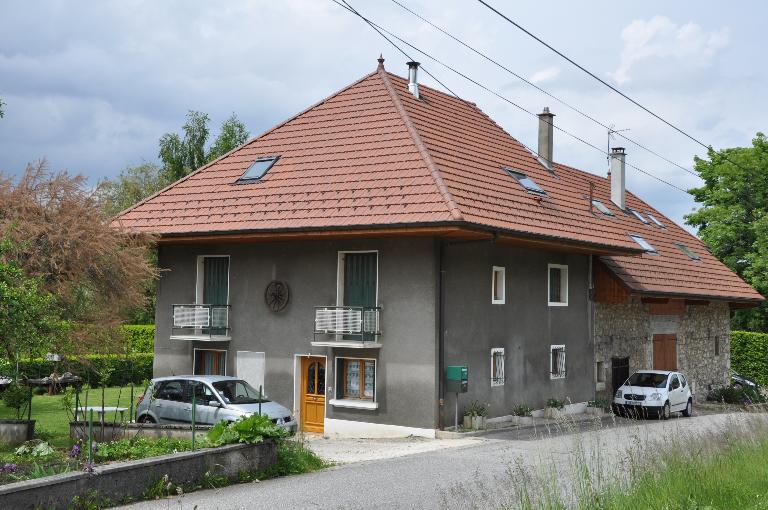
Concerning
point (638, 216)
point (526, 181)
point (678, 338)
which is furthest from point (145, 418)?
point (638, 216)

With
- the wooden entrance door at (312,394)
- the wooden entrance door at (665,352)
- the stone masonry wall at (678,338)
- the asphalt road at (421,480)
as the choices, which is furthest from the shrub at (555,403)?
the asphalt road at (421,480)

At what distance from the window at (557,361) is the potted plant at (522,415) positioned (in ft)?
6.96

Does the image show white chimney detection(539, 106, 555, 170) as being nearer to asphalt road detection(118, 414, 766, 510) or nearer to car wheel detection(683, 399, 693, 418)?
car wheel detection(683, 399, 693, 418)

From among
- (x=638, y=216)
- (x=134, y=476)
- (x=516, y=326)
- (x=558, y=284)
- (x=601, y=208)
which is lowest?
(x=134, y=476)

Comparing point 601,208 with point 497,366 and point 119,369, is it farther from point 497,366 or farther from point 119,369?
point 119,369

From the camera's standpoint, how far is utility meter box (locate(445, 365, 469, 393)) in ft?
68.9

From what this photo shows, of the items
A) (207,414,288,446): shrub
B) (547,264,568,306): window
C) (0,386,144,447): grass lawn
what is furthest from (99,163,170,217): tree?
(207,414,288,446): shrub

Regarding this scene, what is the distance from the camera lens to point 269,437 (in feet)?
46.5

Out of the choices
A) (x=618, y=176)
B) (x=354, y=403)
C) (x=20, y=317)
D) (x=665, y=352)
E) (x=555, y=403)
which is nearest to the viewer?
(x=20, y=317)

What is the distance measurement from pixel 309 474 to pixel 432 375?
22.8ft

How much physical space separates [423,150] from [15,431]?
37.0 ft

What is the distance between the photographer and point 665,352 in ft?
106

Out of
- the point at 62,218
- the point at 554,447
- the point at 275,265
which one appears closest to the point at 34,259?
the point at 62,218

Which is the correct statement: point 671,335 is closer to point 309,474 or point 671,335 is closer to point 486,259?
point 486,259
